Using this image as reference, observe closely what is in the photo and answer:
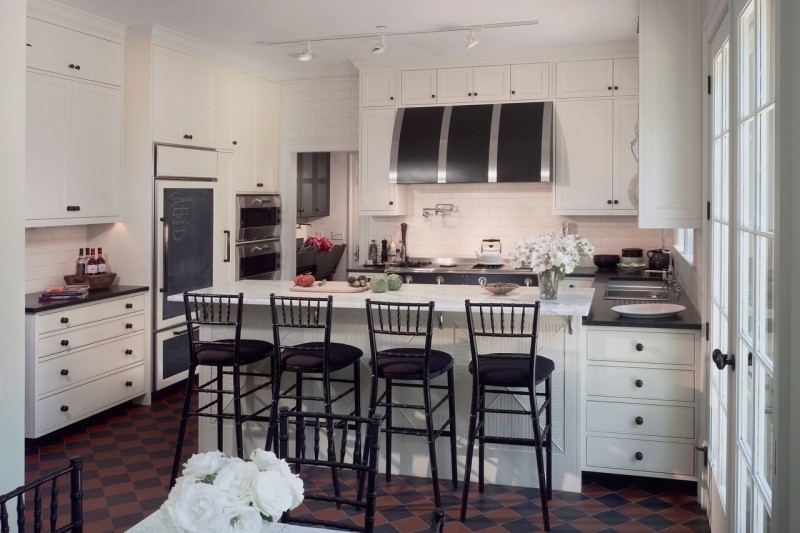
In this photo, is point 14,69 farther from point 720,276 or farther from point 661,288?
point 661,288

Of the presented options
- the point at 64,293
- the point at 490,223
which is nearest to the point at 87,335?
the point at 64,293

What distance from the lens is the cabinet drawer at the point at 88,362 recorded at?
495 centimetres

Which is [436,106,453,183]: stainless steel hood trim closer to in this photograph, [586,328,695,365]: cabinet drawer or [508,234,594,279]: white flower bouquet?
[508,234,594,279]: white flower bouquet

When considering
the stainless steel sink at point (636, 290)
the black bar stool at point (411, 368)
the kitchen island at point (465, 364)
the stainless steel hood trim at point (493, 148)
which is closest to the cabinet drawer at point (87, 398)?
the kitchen island at point (465, 364)

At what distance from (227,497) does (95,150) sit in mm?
4779

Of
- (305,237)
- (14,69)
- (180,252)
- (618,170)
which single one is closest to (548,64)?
(618,170)

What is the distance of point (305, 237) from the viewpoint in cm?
978

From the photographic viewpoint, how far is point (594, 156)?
671cm

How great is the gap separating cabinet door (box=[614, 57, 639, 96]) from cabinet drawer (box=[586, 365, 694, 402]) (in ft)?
10.5

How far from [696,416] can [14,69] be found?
11.8 feet

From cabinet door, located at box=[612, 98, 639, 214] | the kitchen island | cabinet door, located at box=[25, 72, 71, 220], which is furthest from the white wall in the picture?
cabinet door, located at box=[612, 98, 639, 214]

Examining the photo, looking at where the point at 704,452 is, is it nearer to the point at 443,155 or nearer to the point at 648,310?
the point at 648,310

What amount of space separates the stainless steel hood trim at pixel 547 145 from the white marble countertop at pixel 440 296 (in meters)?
1.91

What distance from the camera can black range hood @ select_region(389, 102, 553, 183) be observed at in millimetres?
6621
